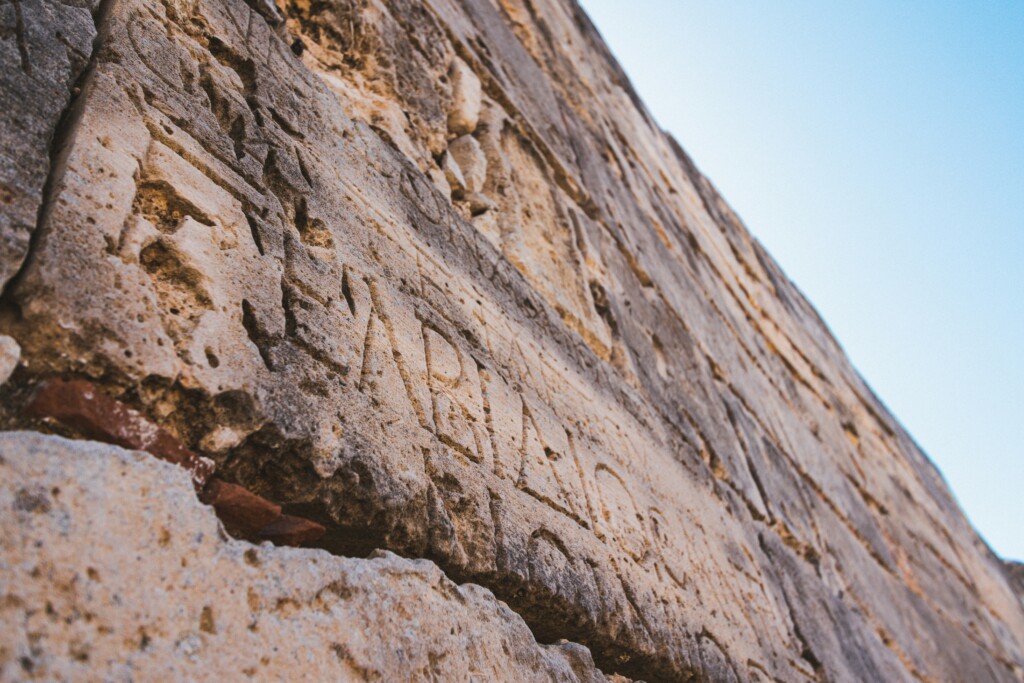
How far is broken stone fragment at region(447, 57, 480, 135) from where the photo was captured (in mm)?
2703

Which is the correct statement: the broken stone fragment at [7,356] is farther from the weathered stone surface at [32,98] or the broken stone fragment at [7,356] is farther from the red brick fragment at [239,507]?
the red brick fragment at [239,507]

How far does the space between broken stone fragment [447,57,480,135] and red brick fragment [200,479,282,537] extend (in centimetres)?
190

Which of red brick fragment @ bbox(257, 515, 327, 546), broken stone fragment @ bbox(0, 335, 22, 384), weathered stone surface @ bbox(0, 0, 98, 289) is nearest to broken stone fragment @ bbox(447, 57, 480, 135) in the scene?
weathered stone surface @ bbox(0, 0, 98, 289)

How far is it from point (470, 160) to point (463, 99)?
0.31 m

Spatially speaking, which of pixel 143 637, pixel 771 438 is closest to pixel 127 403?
pixel 143 637

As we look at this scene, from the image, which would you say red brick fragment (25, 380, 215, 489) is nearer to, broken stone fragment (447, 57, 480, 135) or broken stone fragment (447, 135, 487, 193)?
broken stone fragment (447, 135, 487, 193)

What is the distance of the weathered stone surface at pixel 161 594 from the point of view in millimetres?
692

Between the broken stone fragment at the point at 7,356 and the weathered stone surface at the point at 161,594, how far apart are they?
96mm

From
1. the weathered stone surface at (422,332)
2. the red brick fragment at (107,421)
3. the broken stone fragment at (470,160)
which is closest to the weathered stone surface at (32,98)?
the weathered stone surface at (422,332)

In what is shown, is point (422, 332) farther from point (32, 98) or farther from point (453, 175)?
point (453, 175)

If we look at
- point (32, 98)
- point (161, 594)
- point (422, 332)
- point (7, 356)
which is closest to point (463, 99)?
point (422, 332)

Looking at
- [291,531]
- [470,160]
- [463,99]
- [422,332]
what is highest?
[463,99]

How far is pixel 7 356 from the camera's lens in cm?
83

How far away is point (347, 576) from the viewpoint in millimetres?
983
